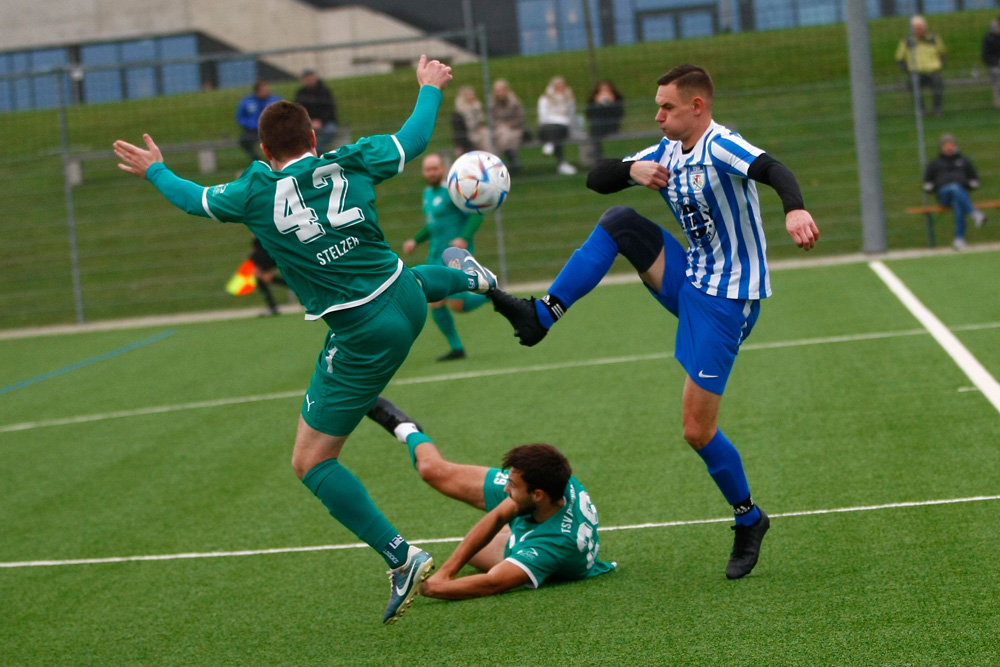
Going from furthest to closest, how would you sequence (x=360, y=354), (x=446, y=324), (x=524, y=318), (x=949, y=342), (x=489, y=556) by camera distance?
1. (x=446, y=324)
2. (x=949, y=342)
3. (x=489, y=556)
4. (x=524, y=318)
5. (x=360, y=354)

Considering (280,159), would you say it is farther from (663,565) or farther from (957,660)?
(957,660)

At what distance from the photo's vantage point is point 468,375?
35.5ft

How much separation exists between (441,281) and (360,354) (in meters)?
0.56

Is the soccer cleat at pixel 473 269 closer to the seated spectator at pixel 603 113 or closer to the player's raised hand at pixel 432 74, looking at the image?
the player's raised hand at pixel 432 74

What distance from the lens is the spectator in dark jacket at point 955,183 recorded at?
1700cm

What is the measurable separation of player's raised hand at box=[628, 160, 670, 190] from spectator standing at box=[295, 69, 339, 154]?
13771mm

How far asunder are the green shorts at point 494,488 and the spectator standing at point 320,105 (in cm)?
1311

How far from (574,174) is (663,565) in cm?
1426

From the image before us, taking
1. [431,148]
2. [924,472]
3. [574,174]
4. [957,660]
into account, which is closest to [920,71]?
[574,174]

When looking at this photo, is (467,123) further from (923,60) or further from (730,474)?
(730,474)

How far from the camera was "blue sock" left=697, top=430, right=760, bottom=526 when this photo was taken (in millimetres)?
5055

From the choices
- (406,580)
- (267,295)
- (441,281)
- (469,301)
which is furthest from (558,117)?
(406,580)

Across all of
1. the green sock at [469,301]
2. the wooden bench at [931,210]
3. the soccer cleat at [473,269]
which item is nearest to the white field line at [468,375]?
the green sock at [469,301]

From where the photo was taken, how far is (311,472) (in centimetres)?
492
